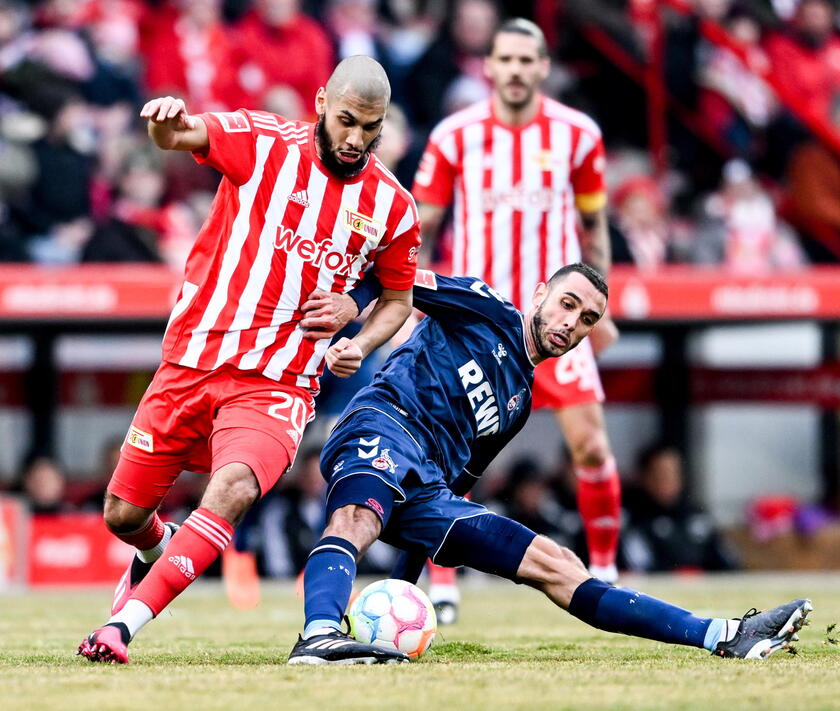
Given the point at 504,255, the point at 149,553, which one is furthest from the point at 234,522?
the point at 504,255

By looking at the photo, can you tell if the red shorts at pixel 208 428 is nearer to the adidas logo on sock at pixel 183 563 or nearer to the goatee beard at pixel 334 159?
the adidas logo on sock at pixel 183 563

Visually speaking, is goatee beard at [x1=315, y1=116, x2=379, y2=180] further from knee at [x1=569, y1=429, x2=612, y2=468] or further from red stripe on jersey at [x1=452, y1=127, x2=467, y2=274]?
knee at [x1=569, y1=429, x2=612, y2=468]

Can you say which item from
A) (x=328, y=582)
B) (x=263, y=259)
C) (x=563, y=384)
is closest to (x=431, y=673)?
(x=328, y=582)

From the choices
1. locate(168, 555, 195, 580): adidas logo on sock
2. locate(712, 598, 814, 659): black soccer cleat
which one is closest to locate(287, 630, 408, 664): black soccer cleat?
locate(168, 555, 195, 580): adidas logo on sock

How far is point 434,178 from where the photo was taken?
7871 millimetres

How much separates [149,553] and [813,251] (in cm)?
950

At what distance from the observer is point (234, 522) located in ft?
16.9

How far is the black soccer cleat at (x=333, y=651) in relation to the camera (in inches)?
193

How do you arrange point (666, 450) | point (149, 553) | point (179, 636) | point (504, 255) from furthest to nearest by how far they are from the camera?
point (666, 450) < point (504, 255) < point (179, 636) < point (149, 553)

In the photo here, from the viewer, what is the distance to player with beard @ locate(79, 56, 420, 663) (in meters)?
5.32

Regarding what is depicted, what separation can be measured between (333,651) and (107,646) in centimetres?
74

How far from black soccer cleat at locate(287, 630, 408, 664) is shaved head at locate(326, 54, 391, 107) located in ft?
6.02

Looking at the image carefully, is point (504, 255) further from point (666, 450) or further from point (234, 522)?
point (666, 450)

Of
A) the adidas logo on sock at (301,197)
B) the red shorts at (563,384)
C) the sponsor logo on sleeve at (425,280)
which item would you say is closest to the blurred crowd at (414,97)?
the red shorts at (563,384)
